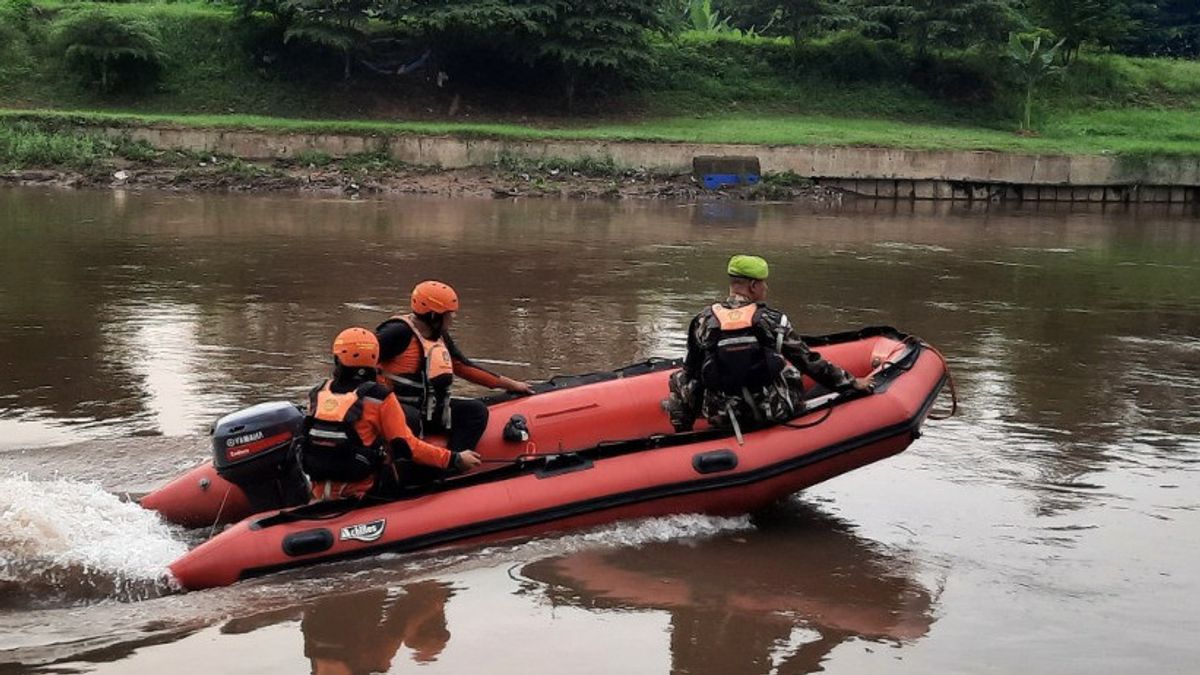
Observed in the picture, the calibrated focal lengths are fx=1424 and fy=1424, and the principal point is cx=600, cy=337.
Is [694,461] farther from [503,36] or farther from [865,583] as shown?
[503,36]

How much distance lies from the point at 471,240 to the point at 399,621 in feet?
46.2

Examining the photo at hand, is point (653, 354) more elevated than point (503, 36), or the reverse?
point (503, 36)

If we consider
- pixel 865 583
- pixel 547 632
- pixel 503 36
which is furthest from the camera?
pixel 503 36

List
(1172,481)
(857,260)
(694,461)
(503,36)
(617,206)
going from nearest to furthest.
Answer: (694,461) < (1172,481) < (857,260) < (617,206) < (503,36)

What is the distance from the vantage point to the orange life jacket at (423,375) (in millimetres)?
6980

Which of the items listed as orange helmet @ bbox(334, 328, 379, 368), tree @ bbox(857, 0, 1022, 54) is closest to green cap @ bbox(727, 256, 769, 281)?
orange helmet @ bbox(334, 328, 379, 368)

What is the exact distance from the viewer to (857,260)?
1870cm

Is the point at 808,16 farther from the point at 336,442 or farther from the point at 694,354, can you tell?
the point at 336,442

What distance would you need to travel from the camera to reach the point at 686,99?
3494cm

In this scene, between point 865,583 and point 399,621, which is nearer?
point 399,621

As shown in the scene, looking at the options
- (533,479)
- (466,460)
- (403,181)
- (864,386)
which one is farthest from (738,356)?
(403,181)

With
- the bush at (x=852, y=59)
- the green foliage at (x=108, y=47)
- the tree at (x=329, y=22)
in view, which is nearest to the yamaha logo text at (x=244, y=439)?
the tree at (x=329, y=22)

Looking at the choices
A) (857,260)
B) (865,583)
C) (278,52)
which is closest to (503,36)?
(278,52)

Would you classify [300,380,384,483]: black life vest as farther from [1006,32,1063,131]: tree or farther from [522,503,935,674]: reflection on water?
[1006,32,1063,131]: tree
